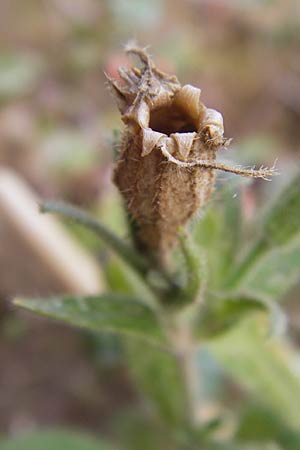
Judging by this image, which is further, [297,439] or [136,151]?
[297,439]

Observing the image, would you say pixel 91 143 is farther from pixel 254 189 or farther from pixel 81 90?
pixel 254 189

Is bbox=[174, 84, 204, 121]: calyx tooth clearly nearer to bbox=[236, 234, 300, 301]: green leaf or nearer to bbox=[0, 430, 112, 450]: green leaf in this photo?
bbox=[236, 234, 300, 301]: green leaf

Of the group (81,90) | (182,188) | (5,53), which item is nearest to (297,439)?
(182,188)

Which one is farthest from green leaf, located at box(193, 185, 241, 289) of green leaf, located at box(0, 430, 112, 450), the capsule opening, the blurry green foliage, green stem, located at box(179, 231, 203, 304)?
green leaf, located at box(0, 430, 112, 450)

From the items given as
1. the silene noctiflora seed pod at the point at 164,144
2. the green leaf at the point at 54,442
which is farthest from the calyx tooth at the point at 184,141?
the green leaf at the point at 54,442

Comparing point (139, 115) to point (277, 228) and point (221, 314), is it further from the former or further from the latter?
point (221, 314)
